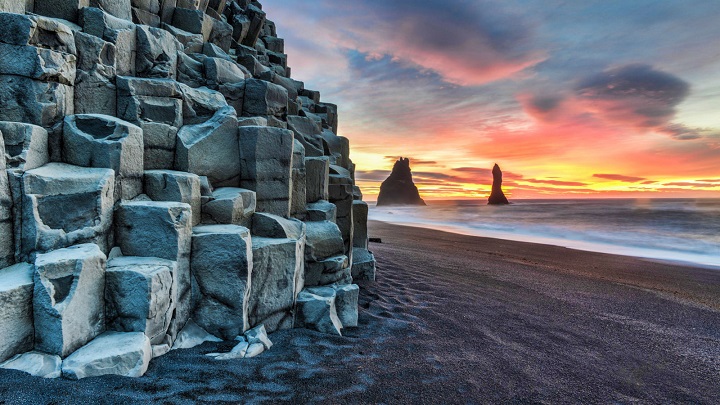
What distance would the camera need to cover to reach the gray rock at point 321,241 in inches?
204

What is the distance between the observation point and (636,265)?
1227 centimetres

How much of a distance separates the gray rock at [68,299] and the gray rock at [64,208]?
20cm

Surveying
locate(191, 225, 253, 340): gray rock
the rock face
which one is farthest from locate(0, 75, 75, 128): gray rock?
locate(191, 225, 253, 340): gray rock

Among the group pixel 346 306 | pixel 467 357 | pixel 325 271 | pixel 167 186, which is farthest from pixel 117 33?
pixel 467 357

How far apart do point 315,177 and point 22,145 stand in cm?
369

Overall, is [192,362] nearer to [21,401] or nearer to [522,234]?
[21,401]

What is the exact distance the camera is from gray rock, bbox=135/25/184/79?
5102 mm

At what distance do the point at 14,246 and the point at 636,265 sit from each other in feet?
52.6

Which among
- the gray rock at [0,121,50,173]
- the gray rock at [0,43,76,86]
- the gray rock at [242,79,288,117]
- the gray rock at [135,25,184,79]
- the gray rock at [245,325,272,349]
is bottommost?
the gray rock at [245,325,272,349]

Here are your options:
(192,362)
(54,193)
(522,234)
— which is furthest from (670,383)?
(522,234)

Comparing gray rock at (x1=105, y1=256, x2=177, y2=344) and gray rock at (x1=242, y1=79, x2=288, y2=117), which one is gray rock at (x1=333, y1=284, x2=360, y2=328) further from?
gray rock at (x1=242, y1=79, x2=288, y2=117)

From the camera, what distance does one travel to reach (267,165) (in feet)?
16.5

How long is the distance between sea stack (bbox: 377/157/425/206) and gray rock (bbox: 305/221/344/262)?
12450 centimetres

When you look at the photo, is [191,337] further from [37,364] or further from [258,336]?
[37,364]
